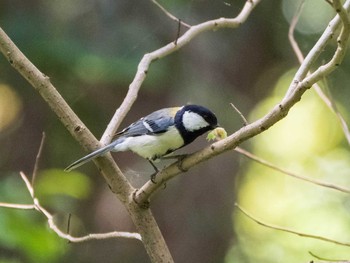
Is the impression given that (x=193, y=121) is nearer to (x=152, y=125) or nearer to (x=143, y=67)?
(x=152, y=125)

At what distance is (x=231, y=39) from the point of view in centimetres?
432

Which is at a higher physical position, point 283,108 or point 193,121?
point 283,108

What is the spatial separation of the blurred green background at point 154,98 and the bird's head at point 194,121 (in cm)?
86

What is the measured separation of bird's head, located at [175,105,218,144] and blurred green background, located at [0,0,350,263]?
863 millimetres

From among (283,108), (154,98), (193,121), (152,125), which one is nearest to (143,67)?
(152,125)

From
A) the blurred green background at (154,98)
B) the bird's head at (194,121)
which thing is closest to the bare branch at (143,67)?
the bird's head at (194,121)

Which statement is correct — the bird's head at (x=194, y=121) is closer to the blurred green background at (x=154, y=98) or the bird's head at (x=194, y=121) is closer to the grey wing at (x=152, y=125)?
the grey wing at (x=152, y=125)

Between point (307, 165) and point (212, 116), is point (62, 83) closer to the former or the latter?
point (212, 116)

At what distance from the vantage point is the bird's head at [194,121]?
2.04 metres

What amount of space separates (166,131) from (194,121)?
0.41 feet

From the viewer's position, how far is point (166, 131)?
2.15 m

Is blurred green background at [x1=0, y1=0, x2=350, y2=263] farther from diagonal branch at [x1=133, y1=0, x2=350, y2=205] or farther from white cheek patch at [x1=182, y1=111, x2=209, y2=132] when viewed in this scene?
diagonal branch at [x1=133, y1=0, x2=350, y2=205]

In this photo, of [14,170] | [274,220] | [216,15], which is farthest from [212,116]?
[274,220]

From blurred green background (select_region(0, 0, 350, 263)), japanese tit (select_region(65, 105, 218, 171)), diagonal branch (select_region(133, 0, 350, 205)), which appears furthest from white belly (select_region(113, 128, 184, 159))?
blurred green background (select_region(0, 0, 350, 263))
